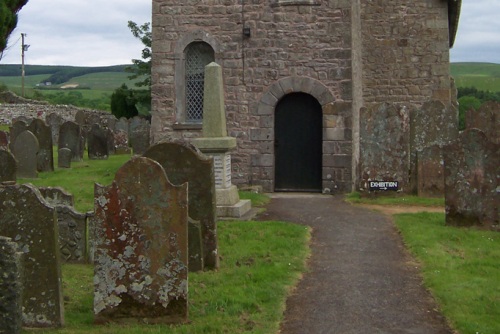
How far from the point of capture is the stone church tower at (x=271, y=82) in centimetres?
1616

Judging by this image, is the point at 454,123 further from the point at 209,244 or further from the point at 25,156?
the point at 25,156

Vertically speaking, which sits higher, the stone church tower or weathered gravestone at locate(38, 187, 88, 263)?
the stone church tower

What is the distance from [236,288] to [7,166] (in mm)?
5974

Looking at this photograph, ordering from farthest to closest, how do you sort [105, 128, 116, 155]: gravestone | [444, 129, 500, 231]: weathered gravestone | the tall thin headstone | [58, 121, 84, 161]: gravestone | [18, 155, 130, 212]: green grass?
[105, 128, 116, 155]: gravestone
[58, 121, 84, 161]: gravestone
[18, 155, 130, 212]: green grass
the tall thin headstone
[444, 129, 500, 231]: weathered gravestone

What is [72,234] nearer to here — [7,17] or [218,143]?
[218,143]

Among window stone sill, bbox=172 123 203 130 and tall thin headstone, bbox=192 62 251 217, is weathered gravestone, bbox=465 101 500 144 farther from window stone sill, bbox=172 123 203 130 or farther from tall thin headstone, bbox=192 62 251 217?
tall thin headstone, bbox=192 62 251 217

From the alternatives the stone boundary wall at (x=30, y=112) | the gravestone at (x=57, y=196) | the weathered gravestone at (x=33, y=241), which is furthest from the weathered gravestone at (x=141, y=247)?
the stone boundary wall at (x=30, y=112)

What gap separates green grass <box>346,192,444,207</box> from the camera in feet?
46.7

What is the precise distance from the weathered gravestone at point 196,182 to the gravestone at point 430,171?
22.3 feet

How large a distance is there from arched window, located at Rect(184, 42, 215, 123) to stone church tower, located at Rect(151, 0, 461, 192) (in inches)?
0.9

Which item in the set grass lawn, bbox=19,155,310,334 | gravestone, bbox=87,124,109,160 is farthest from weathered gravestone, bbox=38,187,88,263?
gravestone, bbox=87,124,109,160

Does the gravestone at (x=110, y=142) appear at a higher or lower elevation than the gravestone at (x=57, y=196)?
higher

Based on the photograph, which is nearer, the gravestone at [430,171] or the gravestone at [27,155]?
the gravestone at [430,171]

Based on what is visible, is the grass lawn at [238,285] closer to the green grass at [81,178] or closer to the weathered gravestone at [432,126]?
the green grass at [81,178]
